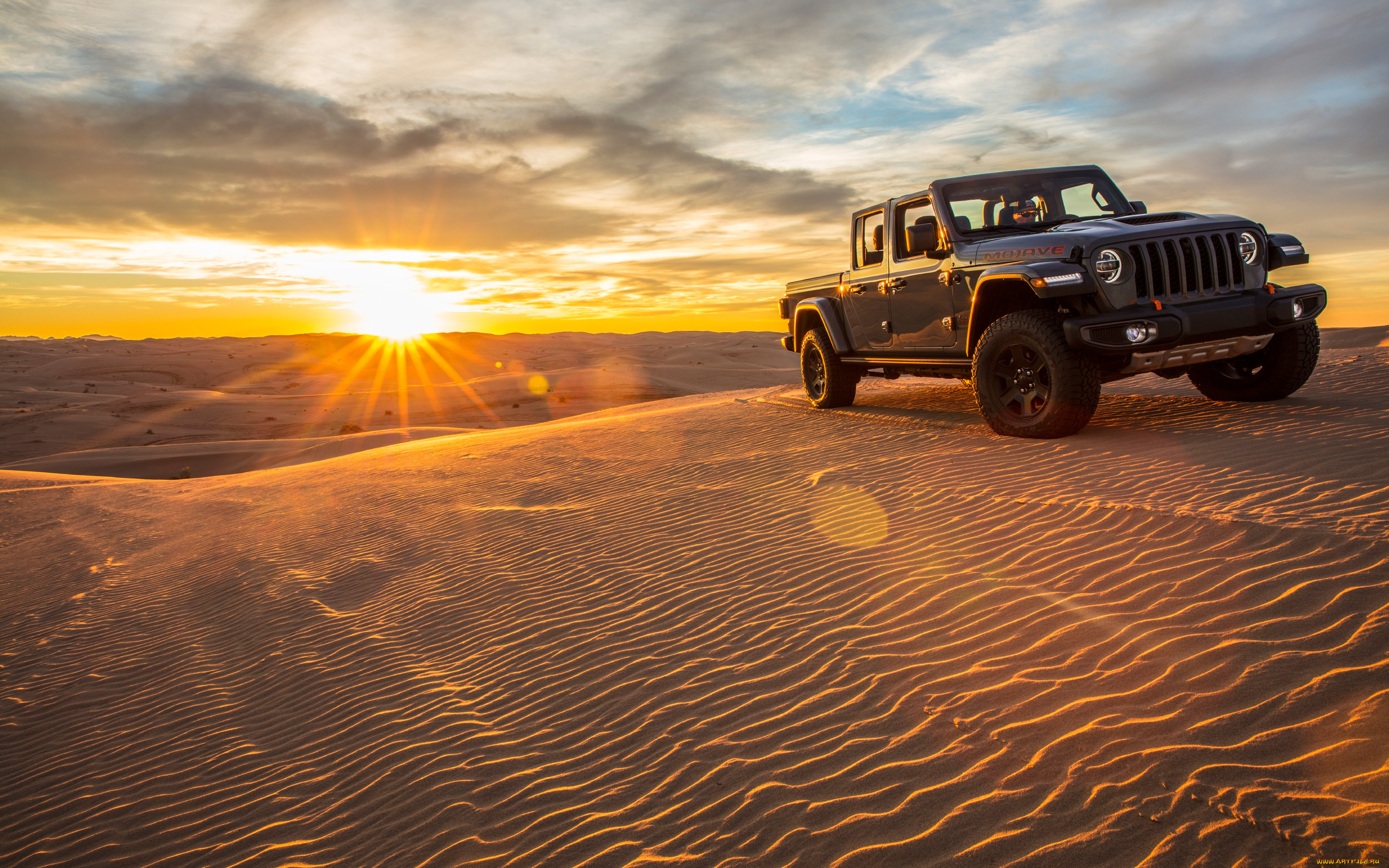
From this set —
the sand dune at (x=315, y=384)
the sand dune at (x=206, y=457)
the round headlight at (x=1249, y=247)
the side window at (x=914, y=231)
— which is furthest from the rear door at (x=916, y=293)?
the sand dune at (x=315, y=384)

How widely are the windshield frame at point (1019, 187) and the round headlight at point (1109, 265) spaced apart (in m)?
1.38

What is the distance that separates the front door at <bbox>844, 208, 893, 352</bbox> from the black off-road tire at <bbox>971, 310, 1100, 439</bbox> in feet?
4.94

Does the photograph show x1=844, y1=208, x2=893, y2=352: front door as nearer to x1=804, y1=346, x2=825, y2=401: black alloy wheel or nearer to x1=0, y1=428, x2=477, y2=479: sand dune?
x1=804, y1=346, x2=825, y2=401: black alloy wheel

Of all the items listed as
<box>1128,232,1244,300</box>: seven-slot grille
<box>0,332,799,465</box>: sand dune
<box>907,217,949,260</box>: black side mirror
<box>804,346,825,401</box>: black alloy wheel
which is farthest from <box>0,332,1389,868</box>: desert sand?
<box>0,332,799,465</box>: sand dune

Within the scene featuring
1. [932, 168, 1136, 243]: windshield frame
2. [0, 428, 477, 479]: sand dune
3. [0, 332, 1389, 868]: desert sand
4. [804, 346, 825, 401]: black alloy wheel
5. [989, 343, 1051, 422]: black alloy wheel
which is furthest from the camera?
[0, 428, 477, 479]: sand dune

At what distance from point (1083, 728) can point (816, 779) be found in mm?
1044

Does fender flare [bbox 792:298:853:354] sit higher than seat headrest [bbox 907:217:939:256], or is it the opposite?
seat headrest [bbox 907:217:939:256]

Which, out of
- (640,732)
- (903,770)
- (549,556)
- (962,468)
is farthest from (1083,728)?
(549,556)

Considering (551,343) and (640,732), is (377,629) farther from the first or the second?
(551,343)

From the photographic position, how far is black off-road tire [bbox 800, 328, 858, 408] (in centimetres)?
1057

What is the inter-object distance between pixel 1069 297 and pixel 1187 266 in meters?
1.01

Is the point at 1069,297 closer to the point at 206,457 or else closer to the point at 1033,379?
the point at 1033,379

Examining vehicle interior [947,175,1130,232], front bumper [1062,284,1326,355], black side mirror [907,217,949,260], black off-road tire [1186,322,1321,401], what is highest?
vehicle interior [947,175,1130,232]

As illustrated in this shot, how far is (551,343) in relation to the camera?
63.6 metres
